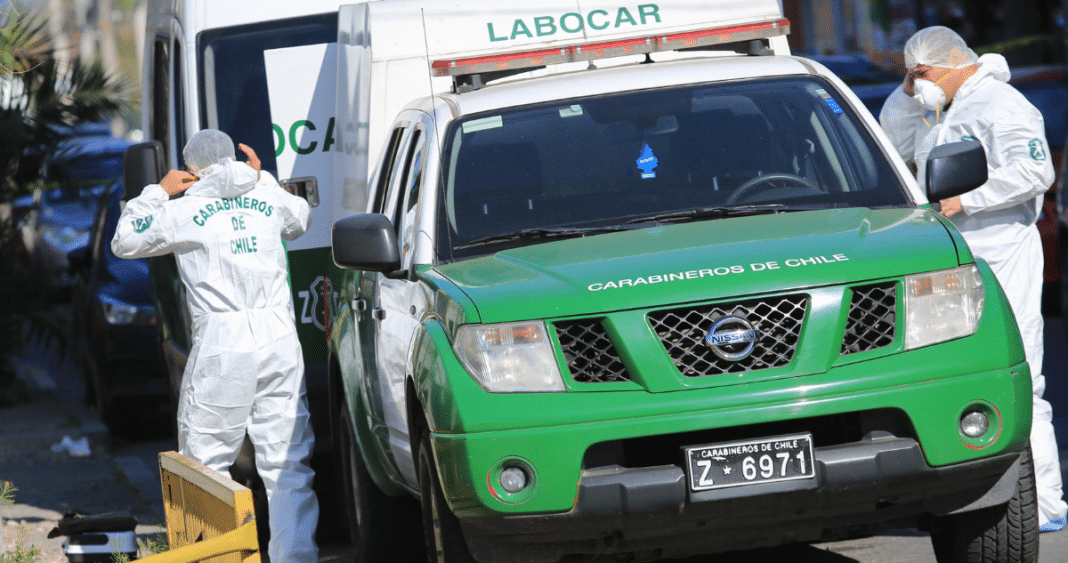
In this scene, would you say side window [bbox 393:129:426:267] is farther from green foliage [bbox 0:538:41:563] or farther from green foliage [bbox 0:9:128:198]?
green foliage [bbox 0:9:128:198]

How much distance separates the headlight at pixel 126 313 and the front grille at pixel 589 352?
25.6 ft

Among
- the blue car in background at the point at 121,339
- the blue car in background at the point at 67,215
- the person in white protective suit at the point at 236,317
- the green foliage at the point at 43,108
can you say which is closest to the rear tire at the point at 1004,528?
the person in white protective suit at the point at 236,317

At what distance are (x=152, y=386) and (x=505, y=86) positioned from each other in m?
6.40

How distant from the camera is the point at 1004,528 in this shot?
4.89 m

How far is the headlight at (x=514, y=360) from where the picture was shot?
4.52 metres

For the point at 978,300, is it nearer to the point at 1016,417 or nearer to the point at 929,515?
the point at 1016,417

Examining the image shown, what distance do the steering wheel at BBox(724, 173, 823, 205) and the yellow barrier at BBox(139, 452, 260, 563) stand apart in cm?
200

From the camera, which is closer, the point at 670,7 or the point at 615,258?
the point at 615,258

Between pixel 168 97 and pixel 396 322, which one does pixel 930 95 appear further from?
pixel 168 97

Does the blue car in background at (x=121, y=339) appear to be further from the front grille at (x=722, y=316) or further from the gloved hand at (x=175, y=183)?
the front grille at (x=722, y=316)

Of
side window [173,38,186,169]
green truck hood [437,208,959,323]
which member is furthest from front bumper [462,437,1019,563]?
side window [173,38,186,169]

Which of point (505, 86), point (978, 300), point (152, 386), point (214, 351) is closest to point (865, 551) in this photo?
point (978, 300)

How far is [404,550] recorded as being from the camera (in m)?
6.63

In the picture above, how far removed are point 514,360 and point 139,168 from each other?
4.27 metres
